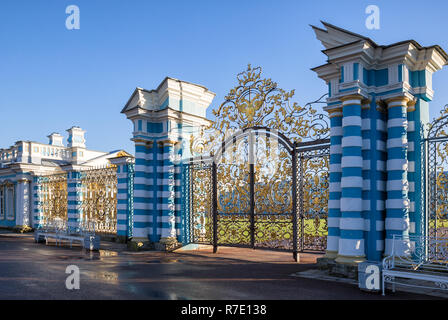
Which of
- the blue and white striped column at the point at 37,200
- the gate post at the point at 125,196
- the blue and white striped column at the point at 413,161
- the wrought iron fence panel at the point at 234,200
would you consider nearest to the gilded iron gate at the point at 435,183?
the blue and white striped column at the point at 413,161

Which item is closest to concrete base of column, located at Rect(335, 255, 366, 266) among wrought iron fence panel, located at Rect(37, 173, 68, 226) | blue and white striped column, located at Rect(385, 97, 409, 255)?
blue and white striped column, located at Rect(385, 97, 409, 255)

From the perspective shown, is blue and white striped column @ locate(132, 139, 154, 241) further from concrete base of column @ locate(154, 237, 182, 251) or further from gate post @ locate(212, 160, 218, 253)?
gate post @ locate(212, 160, 218, 253)

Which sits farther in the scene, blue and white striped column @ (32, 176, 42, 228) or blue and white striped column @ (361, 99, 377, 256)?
blue and white striped column @ (32, 176, 42, 228)

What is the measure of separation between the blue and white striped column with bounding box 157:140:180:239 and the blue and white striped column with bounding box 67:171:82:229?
5.97 m

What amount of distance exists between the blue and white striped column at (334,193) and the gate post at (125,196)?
7711 mm

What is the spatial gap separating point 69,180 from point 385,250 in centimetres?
1351

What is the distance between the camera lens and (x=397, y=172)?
25.3 ft

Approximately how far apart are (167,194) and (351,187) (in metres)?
6.30

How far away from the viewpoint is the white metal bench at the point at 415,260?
6.52 m

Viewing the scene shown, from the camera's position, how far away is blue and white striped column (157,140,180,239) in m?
12.1

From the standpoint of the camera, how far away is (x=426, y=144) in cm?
788
